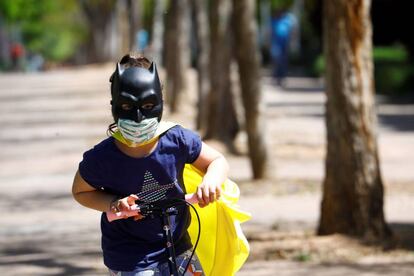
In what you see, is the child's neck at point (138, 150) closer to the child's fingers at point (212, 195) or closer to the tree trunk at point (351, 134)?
the child's fingers at point (212, 195)

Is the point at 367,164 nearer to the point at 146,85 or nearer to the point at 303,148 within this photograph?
the point at 146,85

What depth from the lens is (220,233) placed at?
4.93 meters

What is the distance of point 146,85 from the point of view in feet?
14.5

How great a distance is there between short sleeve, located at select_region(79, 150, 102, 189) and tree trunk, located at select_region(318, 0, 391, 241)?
472 cm

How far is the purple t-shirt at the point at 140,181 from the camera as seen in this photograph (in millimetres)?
4590

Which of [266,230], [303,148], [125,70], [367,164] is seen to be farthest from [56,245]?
[303,148]

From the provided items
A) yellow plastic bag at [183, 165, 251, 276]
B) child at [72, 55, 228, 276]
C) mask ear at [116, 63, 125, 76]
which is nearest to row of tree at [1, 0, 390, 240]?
yellow plastic bag at [183, 165, 251, 276]

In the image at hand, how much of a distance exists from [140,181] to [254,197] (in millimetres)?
8110

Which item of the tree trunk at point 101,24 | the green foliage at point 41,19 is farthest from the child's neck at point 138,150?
the green foliage at point 41,19

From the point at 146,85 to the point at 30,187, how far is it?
1045 cm

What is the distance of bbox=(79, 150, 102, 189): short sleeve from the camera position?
463 centimetres

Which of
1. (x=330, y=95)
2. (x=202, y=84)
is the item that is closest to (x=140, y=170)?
(x=330, y=95)

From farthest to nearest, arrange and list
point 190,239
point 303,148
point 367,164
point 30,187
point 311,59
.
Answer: point 311,59
point 303,148
point 30,187
point 367,164
point 190,239

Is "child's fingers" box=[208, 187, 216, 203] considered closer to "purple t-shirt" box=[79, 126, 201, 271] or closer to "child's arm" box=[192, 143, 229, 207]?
"child's arm" box=[192, 143, 229, 207]
